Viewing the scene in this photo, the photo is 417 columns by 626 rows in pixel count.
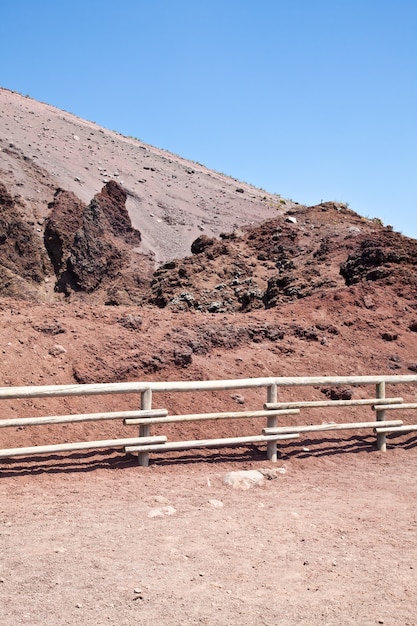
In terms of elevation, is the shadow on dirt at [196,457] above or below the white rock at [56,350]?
below

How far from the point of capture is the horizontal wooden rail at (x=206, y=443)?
702 centimetres

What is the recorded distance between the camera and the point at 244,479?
697 centimetres

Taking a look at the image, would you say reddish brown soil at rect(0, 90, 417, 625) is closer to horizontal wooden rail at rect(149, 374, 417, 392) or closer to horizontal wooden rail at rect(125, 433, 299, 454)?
horizontal wooden rail at rect(125, 433, 299, 454)

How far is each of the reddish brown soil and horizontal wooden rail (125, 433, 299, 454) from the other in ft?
0.84

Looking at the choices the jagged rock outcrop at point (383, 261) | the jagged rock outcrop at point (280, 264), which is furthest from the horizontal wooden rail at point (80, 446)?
the jagged rock outcrop at point (383, 261)

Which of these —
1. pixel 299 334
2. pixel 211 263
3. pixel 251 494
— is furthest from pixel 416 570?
pixel 211 263

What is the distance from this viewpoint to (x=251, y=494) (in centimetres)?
666

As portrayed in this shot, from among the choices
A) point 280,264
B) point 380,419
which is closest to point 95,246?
point 280,264

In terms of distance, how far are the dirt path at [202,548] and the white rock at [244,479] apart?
0.11 meters

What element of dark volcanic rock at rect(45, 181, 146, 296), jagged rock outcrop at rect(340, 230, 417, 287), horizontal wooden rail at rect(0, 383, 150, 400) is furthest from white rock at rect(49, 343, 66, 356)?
dark volcanic rock at rect(45, 181, 146, 296)

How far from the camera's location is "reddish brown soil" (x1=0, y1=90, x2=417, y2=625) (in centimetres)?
423

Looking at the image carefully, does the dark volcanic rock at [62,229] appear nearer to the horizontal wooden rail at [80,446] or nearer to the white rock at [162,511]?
the horizontal wooden rail at [80,446]

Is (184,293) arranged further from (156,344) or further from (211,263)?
(156,344)

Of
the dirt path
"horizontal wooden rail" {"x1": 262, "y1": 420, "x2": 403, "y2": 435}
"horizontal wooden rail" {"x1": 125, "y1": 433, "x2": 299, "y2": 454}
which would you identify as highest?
"horizontal wooden rail" {"x1": 262, "y1": 420, "x2": 403, "y2": 435}
